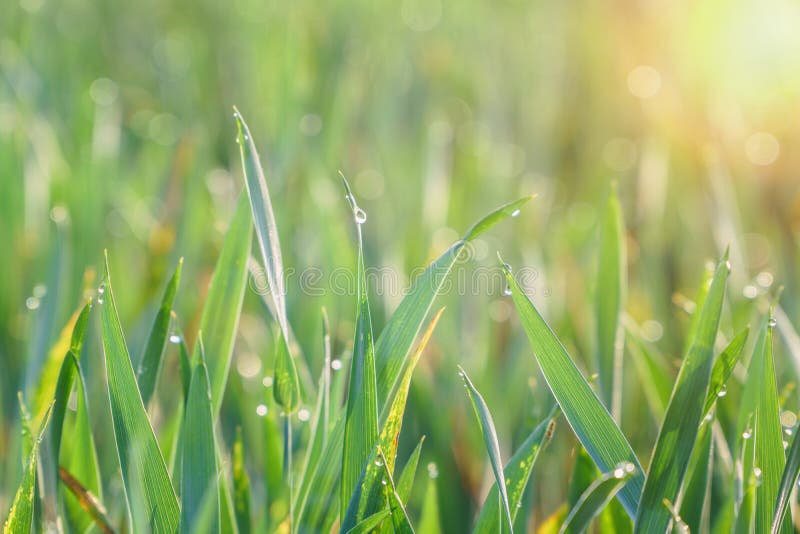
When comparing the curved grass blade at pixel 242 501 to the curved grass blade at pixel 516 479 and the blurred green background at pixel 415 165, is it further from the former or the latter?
the curved grass blade at pixel 516 479

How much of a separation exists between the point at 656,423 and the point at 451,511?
188 mm

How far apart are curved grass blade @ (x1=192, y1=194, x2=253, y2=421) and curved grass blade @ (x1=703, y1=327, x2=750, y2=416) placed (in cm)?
31

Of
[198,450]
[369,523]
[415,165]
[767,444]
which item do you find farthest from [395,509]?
[415,165]

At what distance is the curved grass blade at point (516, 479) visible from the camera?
48 centimetres

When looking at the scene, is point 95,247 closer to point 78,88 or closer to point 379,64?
point 78,88

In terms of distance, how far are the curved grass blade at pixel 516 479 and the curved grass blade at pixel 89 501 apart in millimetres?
239

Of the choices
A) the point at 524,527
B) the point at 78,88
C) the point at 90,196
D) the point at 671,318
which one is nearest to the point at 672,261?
the point at 671,318

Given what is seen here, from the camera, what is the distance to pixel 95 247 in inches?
32.9

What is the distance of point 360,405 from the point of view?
462mm

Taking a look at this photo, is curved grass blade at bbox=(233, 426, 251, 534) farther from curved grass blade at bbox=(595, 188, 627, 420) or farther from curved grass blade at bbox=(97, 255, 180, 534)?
curved grass blade at bbox=(595, 188, 627, 420)

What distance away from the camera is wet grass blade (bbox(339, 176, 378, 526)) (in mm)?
459

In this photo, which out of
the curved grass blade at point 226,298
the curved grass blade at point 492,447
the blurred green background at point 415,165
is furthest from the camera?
the blurred green background at point 415,165

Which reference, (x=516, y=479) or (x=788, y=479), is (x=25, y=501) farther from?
(x=788, y=479)

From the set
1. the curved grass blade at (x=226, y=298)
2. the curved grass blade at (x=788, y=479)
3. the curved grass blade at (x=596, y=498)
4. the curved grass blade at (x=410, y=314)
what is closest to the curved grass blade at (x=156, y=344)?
the curved grass blade at (x=226, y=298)
